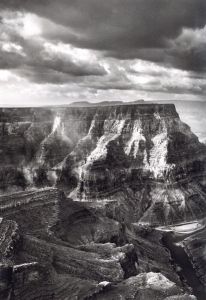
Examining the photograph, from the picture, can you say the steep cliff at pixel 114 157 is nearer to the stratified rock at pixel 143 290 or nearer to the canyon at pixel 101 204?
the canyon at pixel 101 204

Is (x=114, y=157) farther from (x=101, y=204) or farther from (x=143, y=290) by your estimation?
(x=143, y=290)

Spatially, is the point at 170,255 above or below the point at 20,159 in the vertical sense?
below

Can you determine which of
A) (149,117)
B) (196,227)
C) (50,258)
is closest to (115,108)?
(149,117)

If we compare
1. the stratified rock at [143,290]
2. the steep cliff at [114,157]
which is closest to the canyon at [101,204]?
the stratified rock at [143,290]

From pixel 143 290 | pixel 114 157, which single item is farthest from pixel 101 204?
pixel 143 290

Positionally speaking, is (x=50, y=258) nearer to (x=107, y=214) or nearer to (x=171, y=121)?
(x=107, y=214)

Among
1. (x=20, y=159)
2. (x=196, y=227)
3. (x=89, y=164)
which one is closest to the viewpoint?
(x=196, y=227)

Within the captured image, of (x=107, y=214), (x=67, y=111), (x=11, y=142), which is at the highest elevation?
(x=67, y=111)

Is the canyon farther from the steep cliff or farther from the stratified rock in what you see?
the steep cliff

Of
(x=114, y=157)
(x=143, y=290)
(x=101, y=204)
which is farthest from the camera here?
(x=114, y=157)
